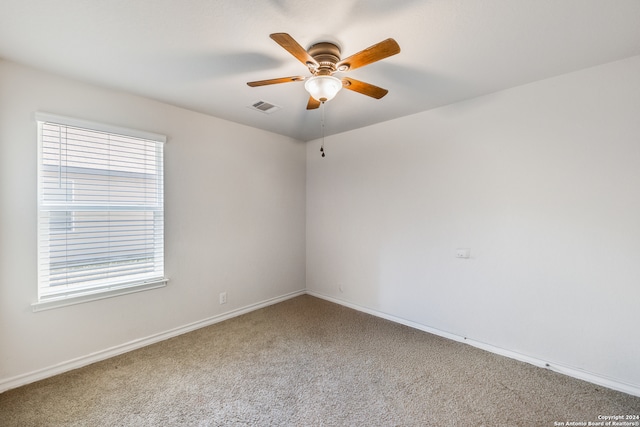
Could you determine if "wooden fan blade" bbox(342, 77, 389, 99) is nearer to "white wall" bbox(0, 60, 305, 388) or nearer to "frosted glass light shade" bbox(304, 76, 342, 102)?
"frosted glass light shade" bbox(304, 76, 342, 102)

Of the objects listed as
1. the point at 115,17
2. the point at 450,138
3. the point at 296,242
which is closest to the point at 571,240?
the point at 450,138

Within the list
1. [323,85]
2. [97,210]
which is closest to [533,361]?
[323,85]

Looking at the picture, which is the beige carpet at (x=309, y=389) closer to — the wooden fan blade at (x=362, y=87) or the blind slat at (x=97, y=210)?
the blind slat at (x=97, y=210)

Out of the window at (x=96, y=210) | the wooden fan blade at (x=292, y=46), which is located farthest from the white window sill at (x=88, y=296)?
the wooden fan blade at (x=292, y=46)

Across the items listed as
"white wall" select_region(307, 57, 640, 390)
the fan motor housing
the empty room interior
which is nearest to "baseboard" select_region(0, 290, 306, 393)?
the empty room interior

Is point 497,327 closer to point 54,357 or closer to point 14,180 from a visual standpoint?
point 54,357

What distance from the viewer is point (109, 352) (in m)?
2.46

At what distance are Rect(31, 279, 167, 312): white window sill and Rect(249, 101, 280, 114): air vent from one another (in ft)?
6.77

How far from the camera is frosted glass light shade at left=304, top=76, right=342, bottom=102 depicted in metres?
1.76

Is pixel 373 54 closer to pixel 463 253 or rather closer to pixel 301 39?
pixel 301 39

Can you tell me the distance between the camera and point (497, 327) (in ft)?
8.36

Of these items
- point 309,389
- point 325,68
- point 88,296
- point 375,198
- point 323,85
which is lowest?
point 309,389

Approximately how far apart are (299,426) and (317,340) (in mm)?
1115

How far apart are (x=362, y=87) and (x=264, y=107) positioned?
136cm
